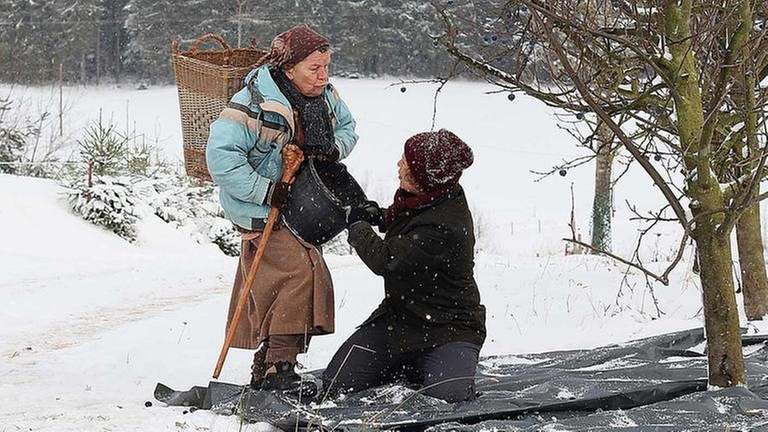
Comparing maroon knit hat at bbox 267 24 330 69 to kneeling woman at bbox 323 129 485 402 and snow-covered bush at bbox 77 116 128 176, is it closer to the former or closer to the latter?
kneeling woman at bbox 323 129 485 402

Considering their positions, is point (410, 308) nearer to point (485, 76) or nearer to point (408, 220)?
point (408, 220)

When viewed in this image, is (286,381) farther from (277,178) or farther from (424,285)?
(277,178)

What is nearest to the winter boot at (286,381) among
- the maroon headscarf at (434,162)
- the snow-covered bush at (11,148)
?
the maroon headscarf at (434,162)

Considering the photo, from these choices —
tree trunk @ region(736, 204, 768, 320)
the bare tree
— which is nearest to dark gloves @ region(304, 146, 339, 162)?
the bare tree

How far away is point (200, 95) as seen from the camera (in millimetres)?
5000

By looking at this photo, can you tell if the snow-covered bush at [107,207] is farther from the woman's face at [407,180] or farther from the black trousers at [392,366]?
the woman's face at [407,180]

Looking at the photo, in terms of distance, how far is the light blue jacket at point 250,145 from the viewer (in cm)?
456

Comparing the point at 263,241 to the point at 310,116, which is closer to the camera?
the point at 263,241

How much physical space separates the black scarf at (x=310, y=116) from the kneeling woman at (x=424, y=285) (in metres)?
0.36

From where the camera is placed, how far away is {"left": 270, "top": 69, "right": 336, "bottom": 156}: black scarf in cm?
474

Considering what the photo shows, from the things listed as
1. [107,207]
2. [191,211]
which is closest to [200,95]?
[107,207]

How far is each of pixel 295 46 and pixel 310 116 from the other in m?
0.34

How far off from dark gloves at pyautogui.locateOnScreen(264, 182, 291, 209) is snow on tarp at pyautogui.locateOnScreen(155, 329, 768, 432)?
873 millimetres

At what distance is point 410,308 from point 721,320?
4.58ft
